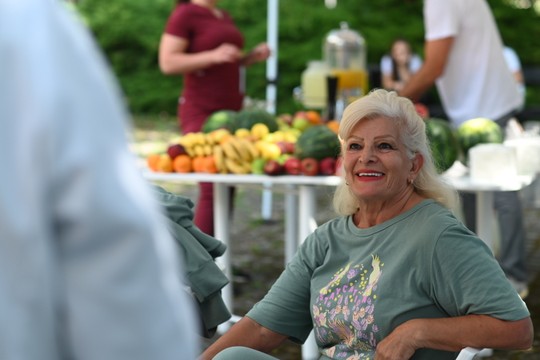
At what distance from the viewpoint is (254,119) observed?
539 cm

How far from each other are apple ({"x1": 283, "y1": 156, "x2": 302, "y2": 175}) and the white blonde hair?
179 cm

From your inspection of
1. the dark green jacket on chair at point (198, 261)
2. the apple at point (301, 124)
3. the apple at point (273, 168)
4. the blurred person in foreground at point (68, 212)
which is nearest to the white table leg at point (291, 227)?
the apple at point (301, 124)

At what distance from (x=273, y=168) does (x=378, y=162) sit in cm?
179

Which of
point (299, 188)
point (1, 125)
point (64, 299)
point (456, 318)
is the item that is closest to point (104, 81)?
point (1, 125)

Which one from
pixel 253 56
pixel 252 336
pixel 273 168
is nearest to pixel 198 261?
pixel 252 336

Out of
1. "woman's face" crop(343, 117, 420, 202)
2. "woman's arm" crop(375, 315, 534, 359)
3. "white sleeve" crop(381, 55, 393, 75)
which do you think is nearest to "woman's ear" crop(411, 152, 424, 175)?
"woman's face" crop(343, 117, 420, 202)

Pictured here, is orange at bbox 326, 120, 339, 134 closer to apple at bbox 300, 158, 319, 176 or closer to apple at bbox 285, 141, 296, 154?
apple at bbox 285, 141, 296, 154

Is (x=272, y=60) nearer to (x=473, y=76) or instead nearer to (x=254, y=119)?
(x=254, y=119)

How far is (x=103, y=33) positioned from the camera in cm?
1661

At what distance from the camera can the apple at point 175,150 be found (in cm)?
493

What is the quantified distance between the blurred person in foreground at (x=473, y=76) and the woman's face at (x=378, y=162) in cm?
251

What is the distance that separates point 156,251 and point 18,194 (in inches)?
5.6

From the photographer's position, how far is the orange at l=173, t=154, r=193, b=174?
4.89m

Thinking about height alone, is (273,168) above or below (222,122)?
below
